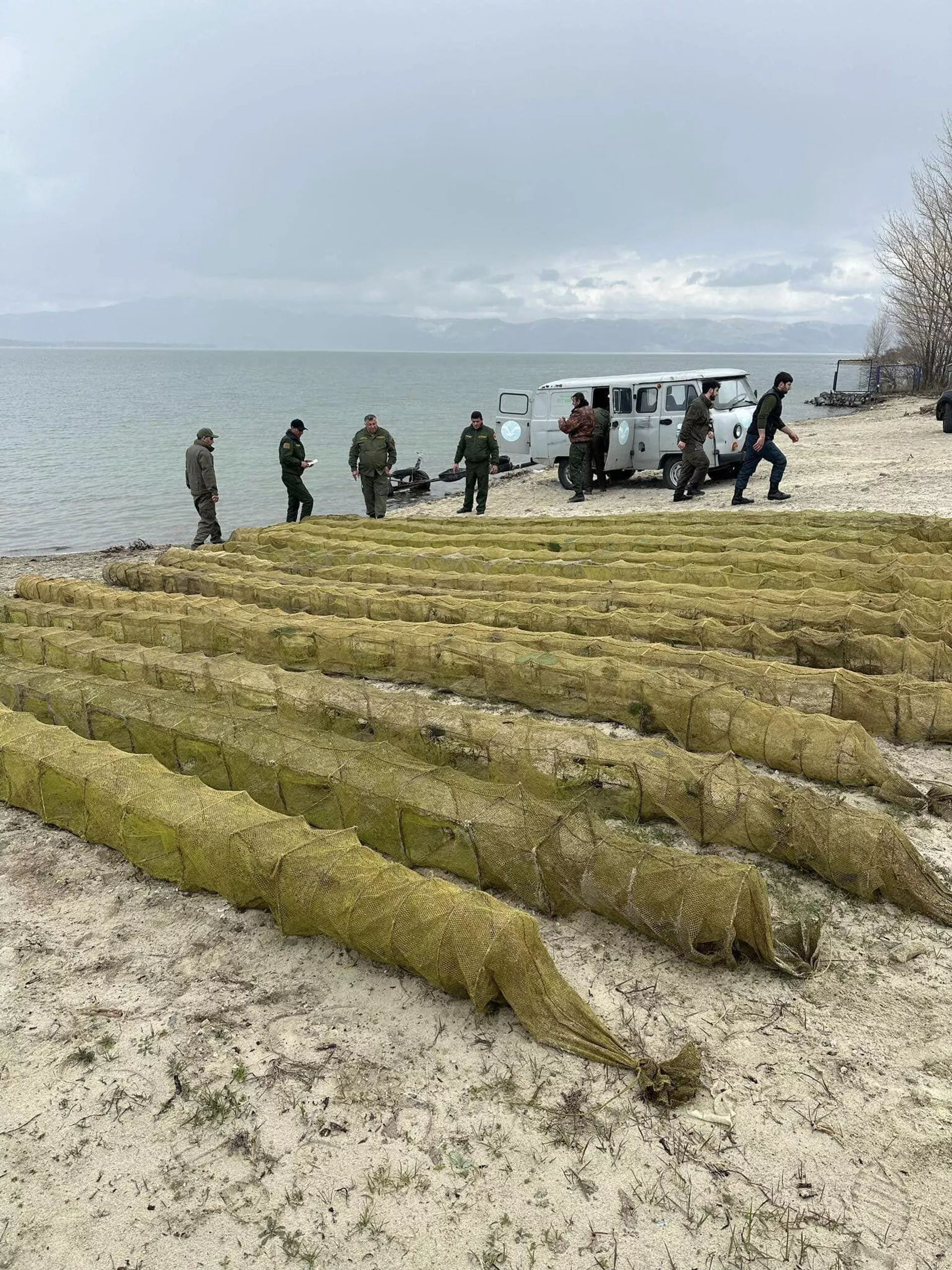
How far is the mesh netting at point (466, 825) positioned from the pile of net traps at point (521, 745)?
0.01 meters

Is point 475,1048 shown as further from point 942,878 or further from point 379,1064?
point 942,878

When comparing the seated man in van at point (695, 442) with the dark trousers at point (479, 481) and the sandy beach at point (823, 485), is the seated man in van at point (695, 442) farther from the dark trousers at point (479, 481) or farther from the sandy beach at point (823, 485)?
the dark trousers at point (479, 481)

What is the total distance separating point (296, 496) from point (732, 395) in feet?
28.1

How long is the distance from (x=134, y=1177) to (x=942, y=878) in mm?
3763

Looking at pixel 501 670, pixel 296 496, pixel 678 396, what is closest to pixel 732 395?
pixel 678 396

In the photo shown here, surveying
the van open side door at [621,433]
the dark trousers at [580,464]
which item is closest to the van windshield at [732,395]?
the van open side door at [621,433]

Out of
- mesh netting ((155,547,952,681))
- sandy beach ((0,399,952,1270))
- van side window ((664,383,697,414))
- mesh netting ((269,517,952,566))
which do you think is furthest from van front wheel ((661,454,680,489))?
sandy beach ((0,399,952,1270))

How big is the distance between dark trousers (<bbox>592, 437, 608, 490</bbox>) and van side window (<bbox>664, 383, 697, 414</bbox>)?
4.59ft

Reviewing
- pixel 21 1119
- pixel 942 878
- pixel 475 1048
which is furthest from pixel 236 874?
pixel 942 878

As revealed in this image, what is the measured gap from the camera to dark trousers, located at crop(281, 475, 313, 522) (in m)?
14.1

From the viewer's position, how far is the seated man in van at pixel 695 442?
13008 mm

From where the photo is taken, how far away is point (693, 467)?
547 inches

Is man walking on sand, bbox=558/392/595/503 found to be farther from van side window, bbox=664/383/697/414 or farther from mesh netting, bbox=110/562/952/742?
mesh netting, bbox=110/562/952/742

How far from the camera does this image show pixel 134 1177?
275 cm
